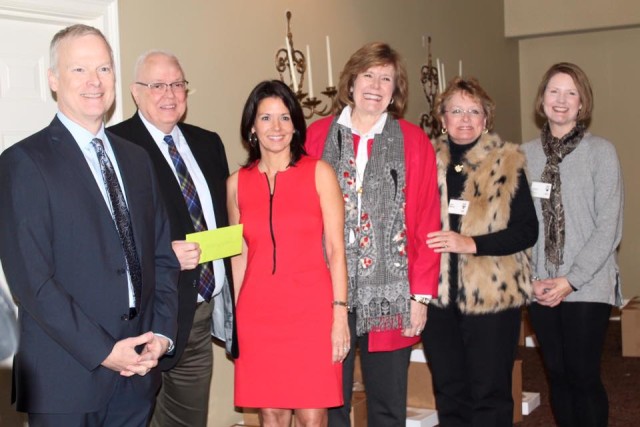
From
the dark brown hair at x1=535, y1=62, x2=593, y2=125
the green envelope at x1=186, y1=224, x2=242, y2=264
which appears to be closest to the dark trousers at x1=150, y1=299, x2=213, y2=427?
the green envelope at x1=186, y1=224, x2=242, y2=264

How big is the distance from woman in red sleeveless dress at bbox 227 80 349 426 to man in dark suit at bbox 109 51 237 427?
15cm

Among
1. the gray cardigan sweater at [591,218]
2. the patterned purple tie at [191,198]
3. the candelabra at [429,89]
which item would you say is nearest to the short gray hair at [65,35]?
the patterned purple tie at [191,198]

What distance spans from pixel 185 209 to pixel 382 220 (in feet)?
2.38

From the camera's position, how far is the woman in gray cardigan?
3.26 metres

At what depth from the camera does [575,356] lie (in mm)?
3275

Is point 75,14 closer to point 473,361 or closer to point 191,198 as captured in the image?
point 191,198

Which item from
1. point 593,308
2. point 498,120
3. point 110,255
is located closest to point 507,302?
point 593,308

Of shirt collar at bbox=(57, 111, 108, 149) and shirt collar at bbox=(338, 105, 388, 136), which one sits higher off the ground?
shirt collar at bbox=(338, 105, 388, 136)

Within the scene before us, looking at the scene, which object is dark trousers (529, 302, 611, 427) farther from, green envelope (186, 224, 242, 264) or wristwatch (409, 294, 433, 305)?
green envelope (186, 224, 242, 264)

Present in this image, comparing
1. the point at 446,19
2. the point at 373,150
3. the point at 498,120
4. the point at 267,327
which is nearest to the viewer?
the point at 267,327

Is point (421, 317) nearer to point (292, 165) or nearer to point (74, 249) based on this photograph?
point (292, 165)

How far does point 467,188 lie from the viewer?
10.8 ft

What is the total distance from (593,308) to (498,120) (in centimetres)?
430

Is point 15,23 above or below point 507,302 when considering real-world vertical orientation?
above
